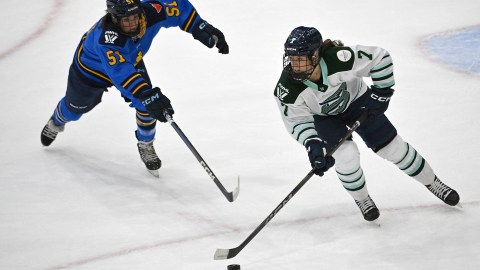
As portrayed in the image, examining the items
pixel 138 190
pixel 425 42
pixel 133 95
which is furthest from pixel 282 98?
pixel 425 42

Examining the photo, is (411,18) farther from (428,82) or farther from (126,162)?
(126,162)

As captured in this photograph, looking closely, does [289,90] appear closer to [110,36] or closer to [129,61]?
[129,61]

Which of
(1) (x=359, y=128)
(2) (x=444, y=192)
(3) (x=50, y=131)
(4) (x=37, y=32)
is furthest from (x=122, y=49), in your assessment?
(4) (x=37, y=32)

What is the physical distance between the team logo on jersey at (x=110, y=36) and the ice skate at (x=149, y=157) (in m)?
0.83

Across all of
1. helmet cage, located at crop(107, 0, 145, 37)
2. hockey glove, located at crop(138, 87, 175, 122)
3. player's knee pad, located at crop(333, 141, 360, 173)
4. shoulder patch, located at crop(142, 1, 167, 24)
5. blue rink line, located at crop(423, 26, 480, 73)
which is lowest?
blue rink line, located at crop(423, 26, 480, 73)

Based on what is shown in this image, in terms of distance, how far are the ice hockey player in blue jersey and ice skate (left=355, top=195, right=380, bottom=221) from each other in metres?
1.19

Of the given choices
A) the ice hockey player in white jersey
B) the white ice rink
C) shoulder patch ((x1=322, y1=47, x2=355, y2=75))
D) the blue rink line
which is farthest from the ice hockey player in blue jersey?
the blue rink line

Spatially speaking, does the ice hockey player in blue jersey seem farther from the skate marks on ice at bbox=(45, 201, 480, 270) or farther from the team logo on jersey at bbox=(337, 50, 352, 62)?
the team logo on jersey at bbox=(337, 50, 352, 62)

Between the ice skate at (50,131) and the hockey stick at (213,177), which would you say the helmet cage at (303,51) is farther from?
the ice skate at (50,131)

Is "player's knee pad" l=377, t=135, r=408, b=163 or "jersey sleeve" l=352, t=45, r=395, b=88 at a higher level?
"jersey sleeve" l=352, t=45, r=395, b=88

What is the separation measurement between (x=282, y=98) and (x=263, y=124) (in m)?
1.51

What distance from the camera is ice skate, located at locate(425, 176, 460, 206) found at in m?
3.84

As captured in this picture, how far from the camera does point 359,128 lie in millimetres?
3811

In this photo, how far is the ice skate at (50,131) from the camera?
4971mm
